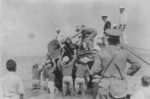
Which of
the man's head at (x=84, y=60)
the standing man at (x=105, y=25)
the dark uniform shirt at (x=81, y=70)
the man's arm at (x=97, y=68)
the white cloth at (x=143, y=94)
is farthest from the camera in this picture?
the standing man at (x=105, y=25)

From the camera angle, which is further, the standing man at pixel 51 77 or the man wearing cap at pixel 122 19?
the man wearing cap at pixel 122 19

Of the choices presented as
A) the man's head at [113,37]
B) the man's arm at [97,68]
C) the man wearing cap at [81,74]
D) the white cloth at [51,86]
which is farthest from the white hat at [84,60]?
the man's arm at [97,68]

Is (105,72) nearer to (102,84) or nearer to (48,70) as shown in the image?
(102,84)

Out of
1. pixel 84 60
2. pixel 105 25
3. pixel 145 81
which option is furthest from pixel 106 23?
pixel 145 81

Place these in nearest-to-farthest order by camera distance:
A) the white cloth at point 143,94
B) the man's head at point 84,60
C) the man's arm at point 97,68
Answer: the man's arm at point 97,68
the white cloth at point 143,94
the man's head at point 84,60

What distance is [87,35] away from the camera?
12148mm

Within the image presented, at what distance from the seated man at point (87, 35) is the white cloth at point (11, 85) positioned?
19.9 ft

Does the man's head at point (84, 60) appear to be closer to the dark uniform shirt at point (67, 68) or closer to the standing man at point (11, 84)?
the dark uniform shirt at point (67, 68)

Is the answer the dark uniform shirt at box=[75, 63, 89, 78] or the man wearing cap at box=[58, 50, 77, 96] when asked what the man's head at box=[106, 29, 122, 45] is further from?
the man wearing cap at box=[58, 50, 77, 96]

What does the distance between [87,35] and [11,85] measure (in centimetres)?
641

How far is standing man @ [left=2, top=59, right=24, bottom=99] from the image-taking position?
19.6 feet

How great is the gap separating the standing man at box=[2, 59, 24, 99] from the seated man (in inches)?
239

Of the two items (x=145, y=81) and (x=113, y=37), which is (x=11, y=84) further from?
(x=145, y=81)

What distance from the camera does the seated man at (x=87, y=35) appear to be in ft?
39.3
